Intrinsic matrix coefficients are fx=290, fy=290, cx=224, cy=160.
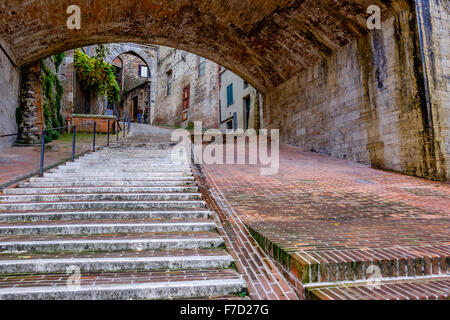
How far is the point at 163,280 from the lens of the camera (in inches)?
93.8

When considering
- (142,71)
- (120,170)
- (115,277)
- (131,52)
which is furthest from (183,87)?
(115,277)

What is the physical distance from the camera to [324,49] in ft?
30.2

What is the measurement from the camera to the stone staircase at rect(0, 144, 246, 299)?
229cm

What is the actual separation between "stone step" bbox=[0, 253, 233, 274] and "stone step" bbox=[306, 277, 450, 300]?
947 mm

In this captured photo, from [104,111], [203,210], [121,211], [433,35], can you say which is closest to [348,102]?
[433,35]

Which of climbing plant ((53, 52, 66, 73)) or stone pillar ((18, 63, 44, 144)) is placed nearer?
stone pillar ((18, 63, 44, 144))

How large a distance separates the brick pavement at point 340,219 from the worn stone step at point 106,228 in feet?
2.31

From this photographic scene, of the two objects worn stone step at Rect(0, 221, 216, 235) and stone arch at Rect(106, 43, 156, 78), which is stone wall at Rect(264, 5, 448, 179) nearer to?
worn stone step at Rect(0, 221, 216, 235)

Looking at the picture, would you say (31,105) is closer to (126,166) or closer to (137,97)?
(126,166)

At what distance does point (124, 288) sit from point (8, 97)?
9130mm

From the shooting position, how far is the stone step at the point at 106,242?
291cm

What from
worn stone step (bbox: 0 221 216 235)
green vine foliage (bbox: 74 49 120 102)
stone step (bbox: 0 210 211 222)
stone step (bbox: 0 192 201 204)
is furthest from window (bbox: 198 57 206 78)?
worn stone step (bbox: 0 221 216 235)

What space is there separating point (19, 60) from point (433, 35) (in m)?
11.6
